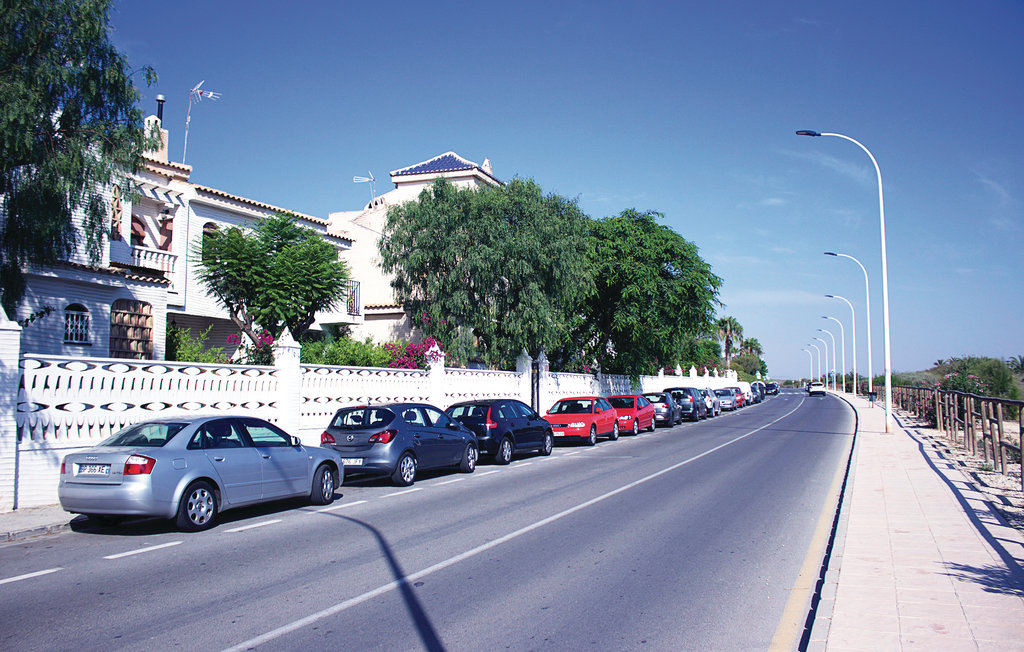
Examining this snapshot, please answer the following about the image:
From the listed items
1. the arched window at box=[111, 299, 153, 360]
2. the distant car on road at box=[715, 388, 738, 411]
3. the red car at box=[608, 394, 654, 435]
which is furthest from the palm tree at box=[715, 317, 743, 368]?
the arched window at box=[111, 299, 153, 360]

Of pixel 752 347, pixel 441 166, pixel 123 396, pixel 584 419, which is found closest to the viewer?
pixel 123 396

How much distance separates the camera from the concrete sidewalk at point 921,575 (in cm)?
555

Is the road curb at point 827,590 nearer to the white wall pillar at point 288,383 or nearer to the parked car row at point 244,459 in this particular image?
the parked car row at point 244,459

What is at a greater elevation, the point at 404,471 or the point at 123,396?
the point at 123,396

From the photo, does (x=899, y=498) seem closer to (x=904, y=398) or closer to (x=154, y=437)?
(x=154, y=437)

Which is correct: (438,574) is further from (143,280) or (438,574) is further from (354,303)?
(354,303)

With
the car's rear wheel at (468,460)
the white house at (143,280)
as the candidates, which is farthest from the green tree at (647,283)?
the car's rear wheel at (468,460)

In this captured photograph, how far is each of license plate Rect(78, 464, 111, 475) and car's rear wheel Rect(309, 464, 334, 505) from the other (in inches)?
124

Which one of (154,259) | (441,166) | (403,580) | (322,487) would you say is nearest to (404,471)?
(322,487)

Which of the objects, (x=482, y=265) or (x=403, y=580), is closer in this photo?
(x=403, y=580)

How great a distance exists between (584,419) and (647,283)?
13480mm

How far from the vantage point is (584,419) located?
963 inches

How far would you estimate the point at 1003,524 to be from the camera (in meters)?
9.91

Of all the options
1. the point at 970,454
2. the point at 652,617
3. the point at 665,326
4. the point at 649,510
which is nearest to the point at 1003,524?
the point at 649,510
